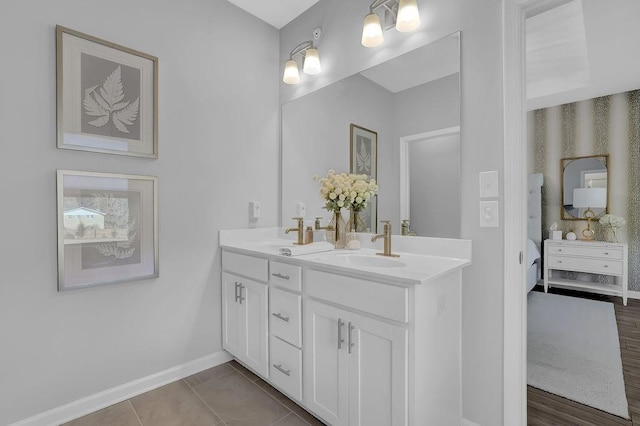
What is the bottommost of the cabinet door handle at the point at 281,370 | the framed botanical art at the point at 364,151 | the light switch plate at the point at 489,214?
the cabinet door handle at the point at 281,370

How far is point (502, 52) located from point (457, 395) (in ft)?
5.38

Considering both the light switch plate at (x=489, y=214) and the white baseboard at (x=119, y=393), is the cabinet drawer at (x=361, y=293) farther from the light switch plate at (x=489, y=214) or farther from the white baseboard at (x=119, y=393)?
the white baseboard at (x=119, y=393)

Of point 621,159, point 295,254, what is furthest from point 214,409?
point 621,159

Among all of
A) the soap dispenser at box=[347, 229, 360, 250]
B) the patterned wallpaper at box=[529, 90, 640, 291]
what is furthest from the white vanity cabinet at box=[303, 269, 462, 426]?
the patterned wallpaper at box=[529, 90, 640, 291]

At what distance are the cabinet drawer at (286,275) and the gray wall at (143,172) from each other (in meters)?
0.69

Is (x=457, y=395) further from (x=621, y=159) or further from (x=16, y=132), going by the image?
(x=621, y=159)

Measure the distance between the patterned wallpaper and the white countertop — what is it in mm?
3668

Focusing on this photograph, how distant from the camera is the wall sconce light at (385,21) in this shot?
1644 mm

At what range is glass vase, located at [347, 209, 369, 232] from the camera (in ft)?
6.69

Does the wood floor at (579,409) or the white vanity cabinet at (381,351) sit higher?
the white vanity cabinet at (381,351)

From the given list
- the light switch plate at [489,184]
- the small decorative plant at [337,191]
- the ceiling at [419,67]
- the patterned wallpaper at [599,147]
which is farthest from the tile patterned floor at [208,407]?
the patterned wallpaper at [599,147]

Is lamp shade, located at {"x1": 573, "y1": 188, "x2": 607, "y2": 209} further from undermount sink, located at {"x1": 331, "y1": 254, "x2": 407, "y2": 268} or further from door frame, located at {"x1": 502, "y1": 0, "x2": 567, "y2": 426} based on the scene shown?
undermount sink, located at {"x1": 331, "y1": 254, "x2": 407, "y2": 268}

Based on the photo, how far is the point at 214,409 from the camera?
1.73 m

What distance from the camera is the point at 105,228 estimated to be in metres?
1.74
